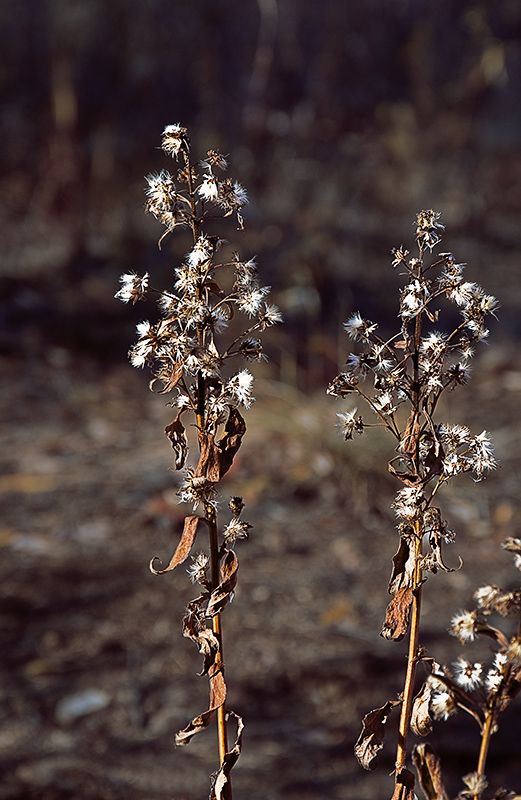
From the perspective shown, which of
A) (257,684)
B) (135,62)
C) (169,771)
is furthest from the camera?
(135,62)

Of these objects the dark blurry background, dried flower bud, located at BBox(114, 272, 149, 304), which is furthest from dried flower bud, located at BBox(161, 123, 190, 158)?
the dark blurry background

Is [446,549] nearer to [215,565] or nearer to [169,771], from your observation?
[169,771]

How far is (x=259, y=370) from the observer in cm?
417

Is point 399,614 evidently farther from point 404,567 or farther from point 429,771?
point 429,771

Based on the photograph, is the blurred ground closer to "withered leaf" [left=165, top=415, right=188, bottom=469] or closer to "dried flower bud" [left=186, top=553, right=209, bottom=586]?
"dried flower bud" [left=186, top=553, right=209, bottom=586]

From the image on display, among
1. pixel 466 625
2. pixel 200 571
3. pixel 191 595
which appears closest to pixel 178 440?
pixel 200 571

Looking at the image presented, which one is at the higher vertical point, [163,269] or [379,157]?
[379,157]

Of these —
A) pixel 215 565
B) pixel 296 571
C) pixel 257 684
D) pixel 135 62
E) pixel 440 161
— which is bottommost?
pixel 215 565

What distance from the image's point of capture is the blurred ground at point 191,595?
189 cm

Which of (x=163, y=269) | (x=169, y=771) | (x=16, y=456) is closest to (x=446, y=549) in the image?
(x=169, y=771)

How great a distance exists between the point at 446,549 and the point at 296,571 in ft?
1.75

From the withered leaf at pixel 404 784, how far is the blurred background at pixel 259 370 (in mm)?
791

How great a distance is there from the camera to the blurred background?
205 cm

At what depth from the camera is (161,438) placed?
3.64 metres
